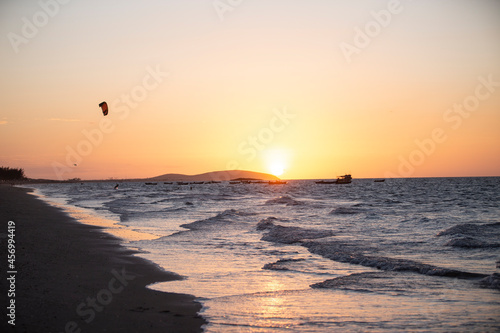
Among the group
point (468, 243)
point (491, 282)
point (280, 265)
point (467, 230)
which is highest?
point (467, 230)

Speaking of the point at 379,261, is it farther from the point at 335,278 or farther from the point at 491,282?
the point at 491,282

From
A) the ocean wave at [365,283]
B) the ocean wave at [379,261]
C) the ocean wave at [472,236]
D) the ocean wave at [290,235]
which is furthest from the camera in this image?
the ocean wave at [290,235]

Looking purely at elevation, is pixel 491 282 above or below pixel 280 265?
above

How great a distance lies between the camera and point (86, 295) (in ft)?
32.2

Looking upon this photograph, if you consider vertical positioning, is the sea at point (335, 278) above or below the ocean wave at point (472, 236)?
below

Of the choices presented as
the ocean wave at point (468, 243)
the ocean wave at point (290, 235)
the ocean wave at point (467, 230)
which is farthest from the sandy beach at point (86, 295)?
the ocean wave at point (467, 230)

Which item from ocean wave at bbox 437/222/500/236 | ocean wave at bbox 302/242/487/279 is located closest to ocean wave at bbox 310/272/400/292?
ocean wave at bbox 302/242/487/279

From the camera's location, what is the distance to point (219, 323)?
843cm

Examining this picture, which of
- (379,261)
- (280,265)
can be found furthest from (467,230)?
(280,265)

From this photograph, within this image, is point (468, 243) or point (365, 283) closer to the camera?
point (365, 283)

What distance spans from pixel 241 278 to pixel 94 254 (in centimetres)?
641

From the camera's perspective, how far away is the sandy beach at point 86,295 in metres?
7.92

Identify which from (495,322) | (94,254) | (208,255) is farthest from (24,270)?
(495,322)

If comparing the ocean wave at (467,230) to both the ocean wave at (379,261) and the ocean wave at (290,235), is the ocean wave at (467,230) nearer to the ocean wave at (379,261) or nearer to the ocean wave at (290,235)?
the ocean wave at (290,235)
